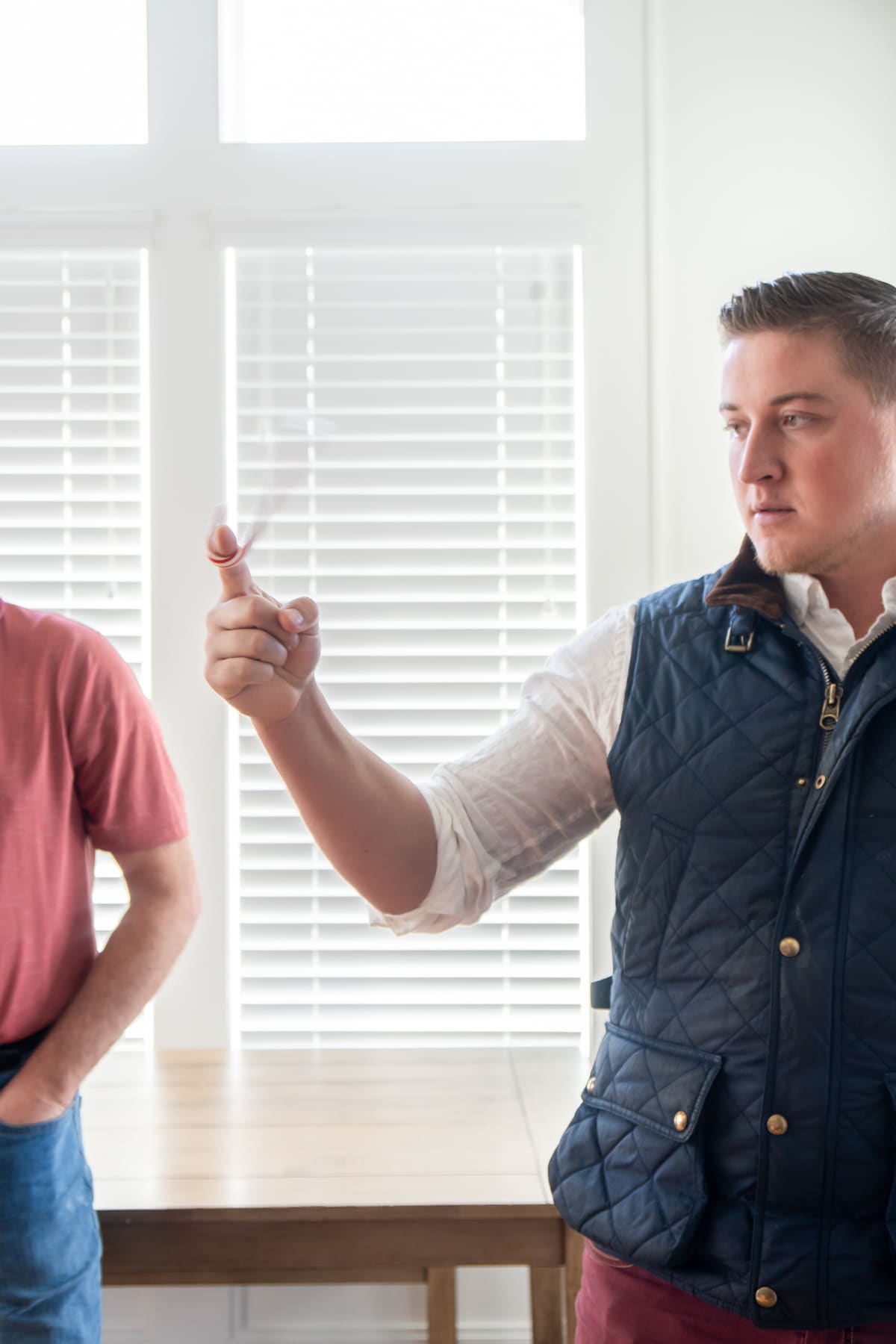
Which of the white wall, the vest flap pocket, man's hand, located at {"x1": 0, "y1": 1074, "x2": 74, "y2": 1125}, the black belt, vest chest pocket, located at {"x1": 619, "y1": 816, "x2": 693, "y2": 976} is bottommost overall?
man's hand, located at {"x1": 0, "y1": 1074, "x2": 74, "y2": 1125}

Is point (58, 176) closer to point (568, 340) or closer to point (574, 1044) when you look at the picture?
point (568, 340)

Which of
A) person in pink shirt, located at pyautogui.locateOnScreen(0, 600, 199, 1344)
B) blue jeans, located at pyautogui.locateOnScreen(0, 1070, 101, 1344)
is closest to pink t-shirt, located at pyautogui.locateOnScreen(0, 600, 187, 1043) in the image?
person in pink shirt, located at pyautogui.locateOnScreen(0, 600, 199, 1344)

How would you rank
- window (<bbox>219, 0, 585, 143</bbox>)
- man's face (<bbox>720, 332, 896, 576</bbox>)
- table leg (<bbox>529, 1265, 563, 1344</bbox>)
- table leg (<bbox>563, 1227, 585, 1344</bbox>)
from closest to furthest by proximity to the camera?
1. man's face (<bbox>720, 332, 896, 576</bbox>)
2. table leg (<bbox>563, 1227, 585, 1344</bbox>)
3. table leg (<bbox>529, 1265, 563, 1344</bbox>)
4. window (<bbox>219, 0, 585, 143</bbox>)

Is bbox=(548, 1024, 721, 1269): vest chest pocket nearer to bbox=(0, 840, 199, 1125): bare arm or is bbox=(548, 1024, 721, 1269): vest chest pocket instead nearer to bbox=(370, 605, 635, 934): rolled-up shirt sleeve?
bbox=(370, 605, 635, 934): rolled-up shirt sleeve

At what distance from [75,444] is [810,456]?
1.51 metres

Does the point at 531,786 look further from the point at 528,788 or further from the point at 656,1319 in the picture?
the point at 656,1319

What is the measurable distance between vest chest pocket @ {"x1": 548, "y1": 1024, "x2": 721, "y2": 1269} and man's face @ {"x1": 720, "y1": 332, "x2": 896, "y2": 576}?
0.47 meters

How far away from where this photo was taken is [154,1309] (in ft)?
6.84

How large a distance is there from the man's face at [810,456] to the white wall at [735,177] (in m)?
1.03

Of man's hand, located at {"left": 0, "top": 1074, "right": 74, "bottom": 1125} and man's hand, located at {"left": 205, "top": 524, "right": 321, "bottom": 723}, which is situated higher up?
man's hand, located at {"left": 205, "top": 524, "right": 321, "bottom": 723}

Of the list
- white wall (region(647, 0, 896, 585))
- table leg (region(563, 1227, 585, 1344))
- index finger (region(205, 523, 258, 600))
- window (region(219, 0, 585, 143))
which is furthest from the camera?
window (region(219, 0, 585, 143))

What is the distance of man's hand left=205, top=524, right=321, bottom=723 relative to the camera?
96cm

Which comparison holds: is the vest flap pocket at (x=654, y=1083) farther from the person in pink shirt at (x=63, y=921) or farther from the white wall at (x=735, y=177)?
the white wall at (x=735, y=177)

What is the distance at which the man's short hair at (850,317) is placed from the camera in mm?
1053
